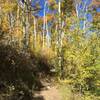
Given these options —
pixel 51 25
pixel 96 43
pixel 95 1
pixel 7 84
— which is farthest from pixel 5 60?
pixel 51 25

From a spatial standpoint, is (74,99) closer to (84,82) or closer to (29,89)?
(84,82)

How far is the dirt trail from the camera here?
14.8 m

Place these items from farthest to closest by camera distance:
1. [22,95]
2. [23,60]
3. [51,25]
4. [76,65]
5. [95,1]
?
[51,25] → [95,1] → [23,60] → [76,65] → [22,95]

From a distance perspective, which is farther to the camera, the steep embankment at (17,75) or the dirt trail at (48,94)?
the dirt trail at (48,94)

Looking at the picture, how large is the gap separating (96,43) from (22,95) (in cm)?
418

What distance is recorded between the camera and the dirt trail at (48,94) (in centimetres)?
1479

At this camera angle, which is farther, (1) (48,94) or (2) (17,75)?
(1) (48,94)

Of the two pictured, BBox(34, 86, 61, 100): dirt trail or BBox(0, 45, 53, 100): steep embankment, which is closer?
BBox(0, 45, 53, 100): steep embankment

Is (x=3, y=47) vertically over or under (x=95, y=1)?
under

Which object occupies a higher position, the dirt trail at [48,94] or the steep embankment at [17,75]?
the steep embankment at [17,75]

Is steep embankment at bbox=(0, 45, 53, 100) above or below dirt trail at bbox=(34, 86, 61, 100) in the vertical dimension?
above

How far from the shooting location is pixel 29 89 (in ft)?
48.5

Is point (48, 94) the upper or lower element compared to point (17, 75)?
lower

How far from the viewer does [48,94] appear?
1580 cm
